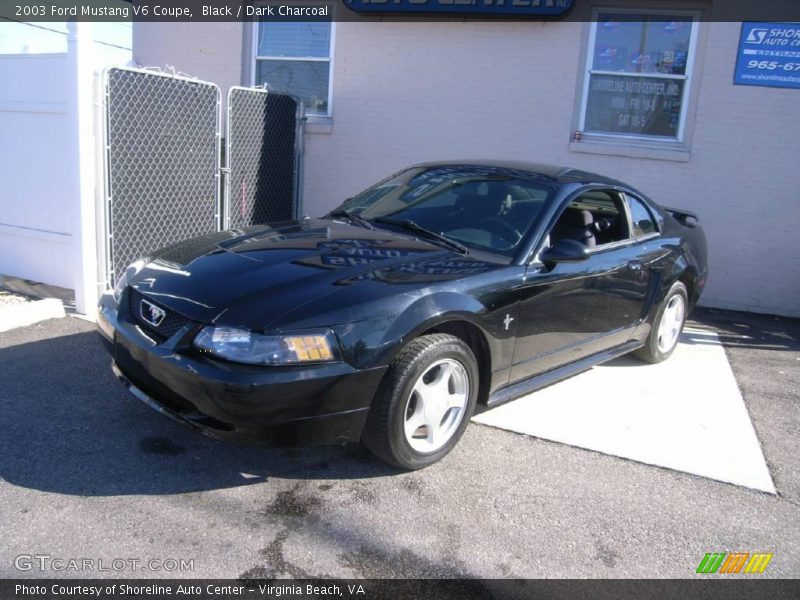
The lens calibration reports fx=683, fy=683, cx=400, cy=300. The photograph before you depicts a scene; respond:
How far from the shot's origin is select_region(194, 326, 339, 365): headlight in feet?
9.71

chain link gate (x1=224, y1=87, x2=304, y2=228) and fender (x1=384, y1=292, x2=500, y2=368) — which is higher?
chain link gate (x1=224, y1=87, x2=304, y2=228)

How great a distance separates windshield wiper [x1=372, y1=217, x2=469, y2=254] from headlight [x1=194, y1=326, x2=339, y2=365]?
4.10 feet

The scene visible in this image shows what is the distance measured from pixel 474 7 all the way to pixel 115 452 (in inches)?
252

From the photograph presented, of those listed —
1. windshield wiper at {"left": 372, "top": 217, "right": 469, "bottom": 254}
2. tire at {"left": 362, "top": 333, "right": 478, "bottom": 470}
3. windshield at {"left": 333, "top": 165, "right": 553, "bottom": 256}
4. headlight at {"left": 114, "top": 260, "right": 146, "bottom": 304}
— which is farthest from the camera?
windshield at {"left": 333, "top": 165, "right": 553, "bottom": 256}

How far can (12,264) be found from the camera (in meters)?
6.48

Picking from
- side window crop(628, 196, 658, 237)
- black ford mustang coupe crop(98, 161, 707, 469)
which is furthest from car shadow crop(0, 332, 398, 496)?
side window crop(628, 196, 658, 237)

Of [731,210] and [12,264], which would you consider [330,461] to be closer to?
[12,264]

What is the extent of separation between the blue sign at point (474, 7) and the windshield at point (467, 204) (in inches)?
148

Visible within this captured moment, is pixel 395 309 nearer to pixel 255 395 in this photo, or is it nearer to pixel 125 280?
pixel 255 395

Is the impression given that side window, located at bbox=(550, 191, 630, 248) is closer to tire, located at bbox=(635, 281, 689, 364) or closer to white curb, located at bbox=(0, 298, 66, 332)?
tire, located at bbox=(635, 281, 689, 364)

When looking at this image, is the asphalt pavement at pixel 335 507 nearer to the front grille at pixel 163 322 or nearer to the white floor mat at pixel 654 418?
the white floor mat at pixel 654 418

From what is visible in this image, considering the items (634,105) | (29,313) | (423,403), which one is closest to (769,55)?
(634,105)

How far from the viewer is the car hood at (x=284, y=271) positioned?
10.3 ft

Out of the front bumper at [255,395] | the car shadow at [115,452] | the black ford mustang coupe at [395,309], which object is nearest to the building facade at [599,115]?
the black ford mustang coupe at [395,309]
